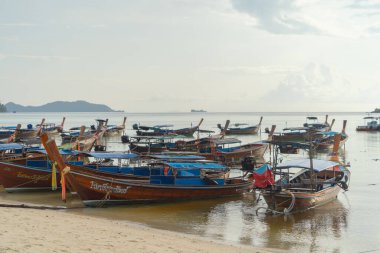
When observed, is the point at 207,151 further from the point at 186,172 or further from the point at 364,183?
the point at 186,172

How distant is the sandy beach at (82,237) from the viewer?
10.4 meters

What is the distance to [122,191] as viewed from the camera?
19766 mm

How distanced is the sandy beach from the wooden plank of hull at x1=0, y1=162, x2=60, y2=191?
7967 mm

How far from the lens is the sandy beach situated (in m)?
10.4

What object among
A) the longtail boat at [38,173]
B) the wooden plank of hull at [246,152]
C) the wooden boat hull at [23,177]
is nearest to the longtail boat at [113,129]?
the wooden plank of hull at [246,152]

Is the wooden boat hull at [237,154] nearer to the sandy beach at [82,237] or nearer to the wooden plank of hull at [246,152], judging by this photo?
the wooden plank of hull at [246,152]

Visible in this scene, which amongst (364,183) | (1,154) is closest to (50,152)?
(1,154)

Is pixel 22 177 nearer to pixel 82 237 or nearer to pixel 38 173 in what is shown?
pixel 38 173

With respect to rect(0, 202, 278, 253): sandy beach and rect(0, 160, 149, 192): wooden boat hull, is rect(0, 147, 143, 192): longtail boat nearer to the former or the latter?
rect(0, 160, 149, 192): wooden boat hull

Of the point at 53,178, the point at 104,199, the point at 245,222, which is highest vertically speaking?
the point at 53,178

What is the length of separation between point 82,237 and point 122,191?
313 inches

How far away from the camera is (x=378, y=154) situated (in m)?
46.9

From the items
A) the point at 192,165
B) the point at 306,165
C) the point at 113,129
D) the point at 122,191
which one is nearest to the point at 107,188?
the point at 122,191

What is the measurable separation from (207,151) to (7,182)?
55.1 ft
